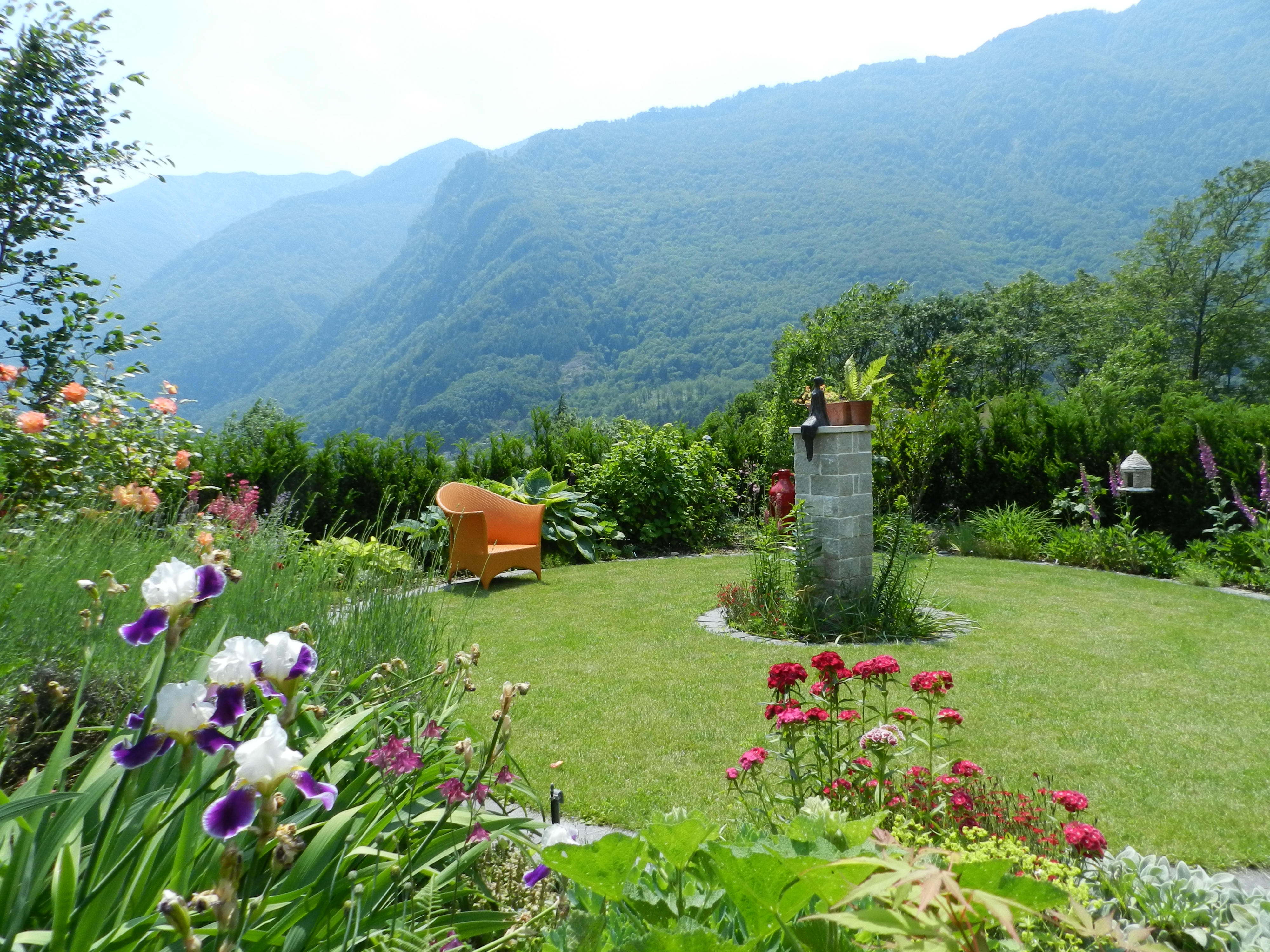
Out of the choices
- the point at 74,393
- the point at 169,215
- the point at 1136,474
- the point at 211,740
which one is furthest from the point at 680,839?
the point at 169,215

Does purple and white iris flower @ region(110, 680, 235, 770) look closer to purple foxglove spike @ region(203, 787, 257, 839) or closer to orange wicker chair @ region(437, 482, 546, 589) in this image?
purple foxglove spike @ region(203, 787, 257, 839)

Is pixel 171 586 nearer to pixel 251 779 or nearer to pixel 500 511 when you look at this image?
pixel 251 779

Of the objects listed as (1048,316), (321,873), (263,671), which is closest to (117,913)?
(321,873)

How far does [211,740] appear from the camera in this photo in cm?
89

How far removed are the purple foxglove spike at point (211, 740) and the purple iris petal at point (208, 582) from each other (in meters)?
0.17

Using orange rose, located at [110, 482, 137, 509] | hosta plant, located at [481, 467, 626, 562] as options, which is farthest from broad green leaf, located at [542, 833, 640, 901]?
hosta plant, located at [481, 467, 626, 562]

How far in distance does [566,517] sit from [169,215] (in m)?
182

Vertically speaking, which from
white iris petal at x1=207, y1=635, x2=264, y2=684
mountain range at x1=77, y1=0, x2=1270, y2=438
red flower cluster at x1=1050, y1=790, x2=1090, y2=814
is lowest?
red flower cluster at x1=1050, y1=790, x2=1090, y2=814

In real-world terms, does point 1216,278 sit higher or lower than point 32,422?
higher

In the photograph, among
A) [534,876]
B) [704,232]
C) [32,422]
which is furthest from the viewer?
[704,232]

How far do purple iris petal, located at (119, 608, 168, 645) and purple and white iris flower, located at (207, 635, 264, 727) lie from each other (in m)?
0.12

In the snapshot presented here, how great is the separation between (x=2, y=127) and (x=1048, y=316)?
1538 inches

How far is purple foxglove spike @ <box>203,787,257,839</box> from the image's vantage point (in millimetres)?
713

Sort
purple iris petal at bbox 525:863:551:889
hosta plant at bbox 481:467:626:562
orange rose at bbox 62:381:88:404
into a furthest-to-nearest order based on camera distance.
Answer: hosta plant at bbox 481:467:626:562, orange rose at bbox 62:381:88:404, purple iris petal at bbox 525:863:551:889
